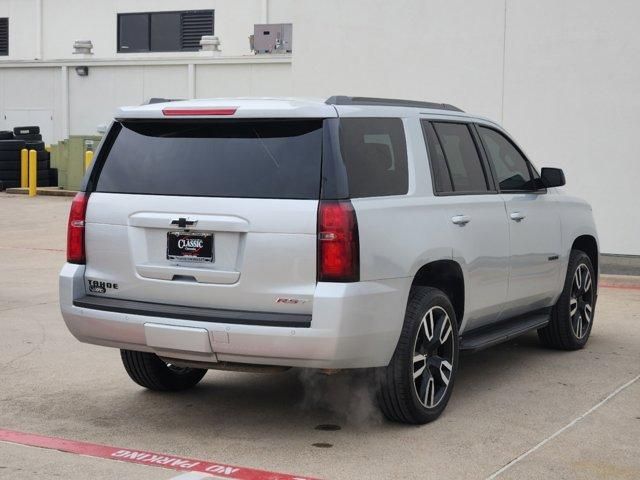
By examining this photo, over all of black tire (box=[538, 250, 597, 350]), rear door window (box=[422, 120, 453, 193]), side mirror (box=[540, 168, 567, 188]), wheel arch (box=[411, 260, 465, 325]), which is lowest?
black tire (box=[538, 250, 597, 350])

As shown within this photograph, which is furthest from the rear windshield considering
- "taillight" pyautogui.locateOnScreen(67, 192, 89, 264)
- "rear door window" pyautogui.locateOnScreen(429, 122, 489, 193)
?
"rear door window" pyautogui.locateOnScreen(429, 122, 489, 193)

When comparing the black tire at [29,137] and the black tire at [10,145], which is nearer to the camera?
the black tire at [10,145]

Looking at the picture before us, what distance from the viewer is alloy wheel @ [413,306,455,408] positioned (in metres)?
6.35

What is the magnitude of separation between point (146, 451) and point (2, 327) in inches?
162

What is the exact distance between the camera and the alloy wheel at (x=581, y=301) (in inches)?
340

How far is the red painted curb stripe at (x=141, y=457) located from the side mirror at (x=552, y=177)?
363 centimetres

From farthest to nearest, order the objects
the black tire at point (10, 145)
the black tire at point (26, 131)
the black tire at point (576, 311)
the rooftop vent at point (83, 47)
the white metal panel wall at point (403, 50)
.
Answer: the rooftop vent at point (83, 47), the black tire at point (26, 131), the black tire at point (10, 145), the white metal panel wall at point (403, 50), the black tire at point (576, 311)

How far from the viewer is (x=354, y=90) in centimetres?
1595

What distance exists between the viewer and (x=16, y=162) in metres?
27.8

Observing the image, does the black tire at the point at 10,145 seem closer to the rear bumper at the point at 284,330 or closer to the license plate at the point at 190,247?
the rear bumper at the point at 284,330

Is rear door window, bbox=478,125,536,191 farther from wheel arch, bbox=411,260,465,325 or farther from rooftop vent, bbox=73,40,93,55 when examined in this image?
rooftop vent, bbox=73,40,93,55

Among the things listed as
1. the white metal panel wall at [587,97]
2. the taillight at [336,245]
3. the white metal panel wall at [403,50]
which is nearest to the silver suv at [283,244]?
the taillight at [336,245]

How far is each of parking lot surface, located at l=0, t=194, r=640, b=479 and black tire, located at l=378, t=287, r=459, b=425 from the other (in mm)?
136

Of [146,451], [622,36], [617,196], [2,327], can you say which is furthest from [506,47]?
[146,451]
